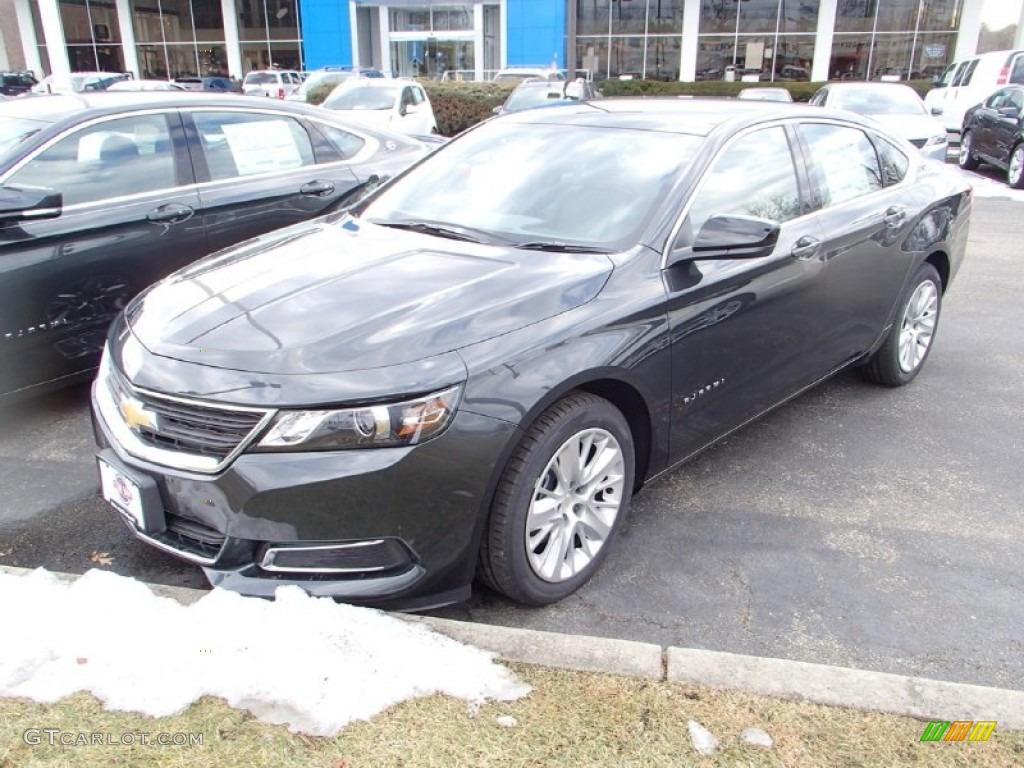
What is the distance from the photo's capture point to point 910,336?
4914 millimetres

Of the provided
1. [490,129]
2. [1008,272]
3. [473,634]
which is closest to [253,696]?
[473,634]

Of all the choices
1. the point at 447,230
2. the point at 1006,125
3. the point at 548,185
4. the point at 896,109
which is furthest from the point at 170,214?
the point at 1006,125

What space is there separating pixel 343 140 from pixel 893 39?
33.6 metres

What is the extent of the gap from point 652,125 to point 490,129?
856 millimetres

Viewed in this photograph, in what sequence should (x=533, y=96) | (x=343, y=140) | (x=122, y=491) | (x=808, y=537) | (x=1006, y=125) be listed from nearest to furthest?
(x=122, y=491)
(x=808, y=537)
(x=343, y=140)
(x=1006, y=125)
(x=533, y=96)

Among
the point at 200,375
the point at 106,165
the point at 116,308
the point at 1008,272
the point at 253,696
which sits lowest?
the point at 1008,272

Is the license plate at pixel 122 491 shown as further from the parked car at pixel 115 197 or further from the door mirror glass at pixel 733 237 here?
the door mirror glass at pixel 733 237

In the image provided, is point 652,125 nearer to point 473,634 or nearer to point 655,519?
point 655,519

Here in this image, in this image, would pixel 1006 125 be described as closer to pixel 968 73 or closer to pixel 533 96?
pixel 968 73

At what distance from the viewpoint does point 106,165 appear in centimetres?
451

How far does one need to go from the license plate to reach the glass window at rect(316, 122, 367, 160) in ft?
11.1

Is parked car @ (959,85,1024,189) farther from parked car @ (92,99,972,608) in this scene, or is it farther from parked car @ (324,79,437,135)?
parked car @ (92,99,972,608)

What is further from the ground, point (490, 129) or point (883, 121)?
point (490, 129)

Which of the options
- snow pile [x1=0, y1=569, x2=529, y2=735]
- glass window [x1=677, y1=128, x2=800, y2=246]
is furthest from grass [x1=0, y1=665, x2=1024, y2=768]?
glass window [x1=677, y1=128, x2=800, y2=246]
